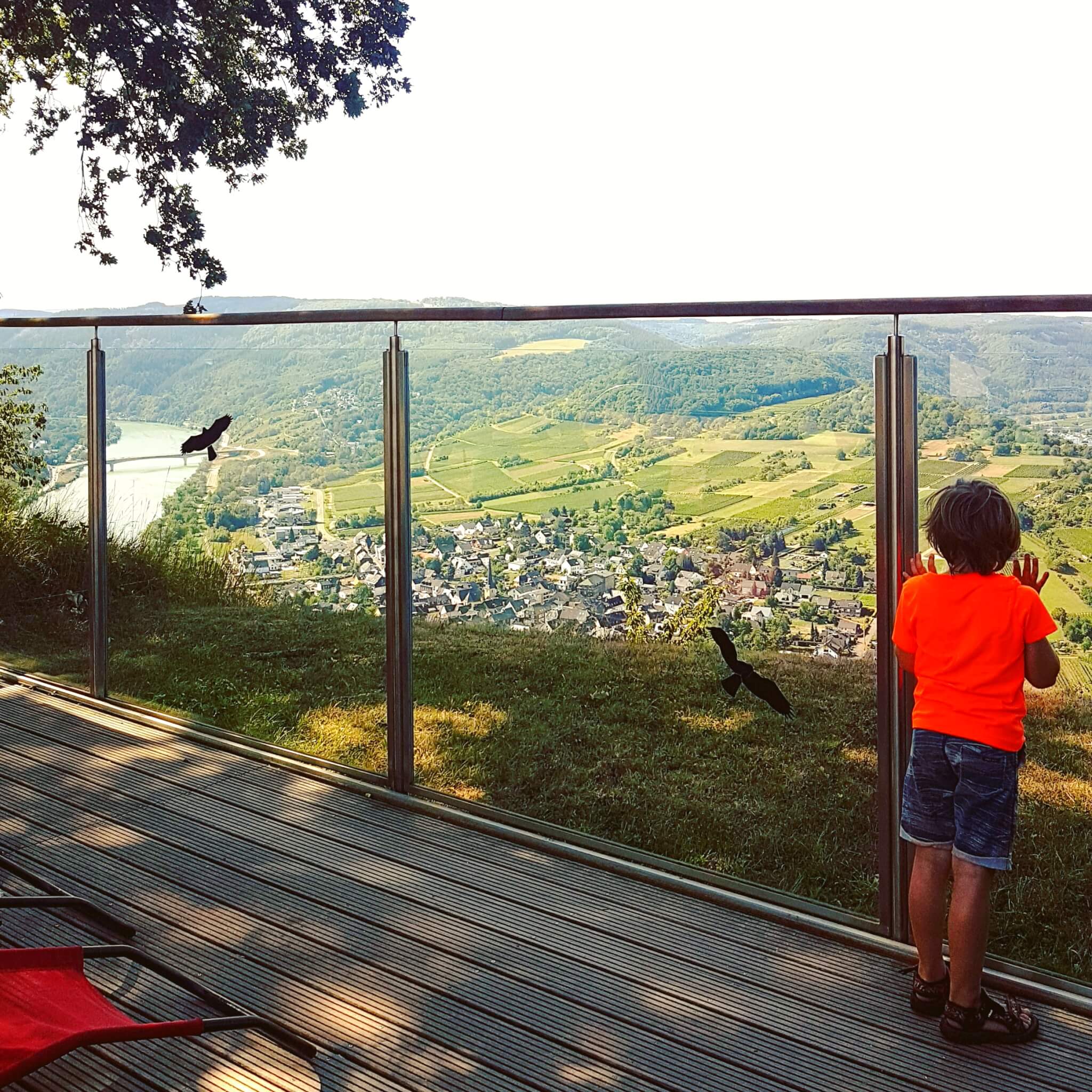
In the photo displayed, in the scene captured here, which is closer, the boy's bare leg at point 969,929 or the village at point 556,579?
the boy's bare leg at point 969,929

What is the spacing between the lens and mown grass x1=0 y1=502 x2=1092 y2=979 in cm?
266

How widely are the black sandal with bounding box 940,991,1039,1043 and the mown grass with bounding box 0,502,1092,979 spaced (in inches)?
10.2

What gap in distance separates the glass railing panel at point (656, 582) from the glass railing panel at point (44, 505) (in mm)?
1881

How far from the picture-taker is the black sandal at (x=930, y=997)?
7.90 ft

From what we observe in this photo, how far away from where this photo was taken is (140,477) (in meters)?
4.88

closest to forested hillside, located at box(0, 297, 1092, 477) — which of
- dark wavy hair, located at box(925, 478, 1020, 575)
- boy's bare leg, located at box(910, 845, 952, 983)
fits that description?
dark wavy hair, located at box(925, 478, 1020, 575)

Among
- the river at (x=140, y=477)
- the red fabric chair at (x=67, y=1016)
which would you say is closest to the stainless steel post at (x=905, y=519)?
the red fabric chair at (x=67, y=1016)

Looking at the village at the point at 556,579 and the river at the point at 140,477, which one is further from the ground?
the river at the point at 140,477

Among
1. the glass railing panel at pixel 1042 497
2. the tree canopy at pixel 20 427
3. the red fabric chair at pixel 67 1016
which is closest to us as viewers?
the red fabric chair at pixel 67 1016

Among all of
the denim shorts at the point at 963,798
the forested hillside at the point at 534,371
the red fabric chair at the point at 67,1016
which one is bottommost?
the red fabric chair at the point at 67,1016

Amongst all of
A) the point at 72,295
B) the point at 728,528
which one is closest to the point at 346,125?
the point at 72,295

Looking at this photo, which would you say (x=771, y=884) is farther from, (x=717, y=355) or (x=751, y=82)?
(x=751, y=82)

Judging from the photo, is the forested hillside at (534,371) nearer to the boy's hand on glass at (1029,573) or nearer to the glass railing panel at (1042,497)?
the glass railing panel at (1042,497)

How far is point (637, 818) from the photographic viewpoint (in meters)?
3.45
